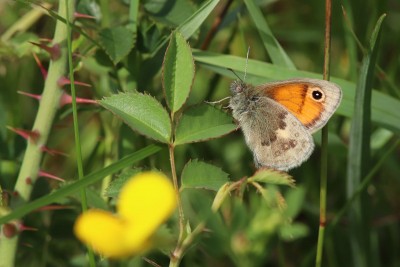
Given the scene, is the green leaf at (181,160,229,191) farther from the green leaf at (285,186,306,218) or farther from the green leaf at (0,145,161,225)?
the green leaf at (285,186,306,218)

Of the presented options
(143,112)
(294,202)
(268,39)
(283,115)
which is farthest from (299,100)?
(143,112)

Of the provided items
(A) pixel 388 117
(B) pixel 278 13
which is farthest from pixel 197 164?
(B) pixel 278 13

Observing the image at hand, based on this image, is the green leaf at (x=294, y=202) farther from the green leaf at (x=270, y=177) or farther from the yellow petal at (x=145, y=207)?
the yellow petal at (x=145, y=207)

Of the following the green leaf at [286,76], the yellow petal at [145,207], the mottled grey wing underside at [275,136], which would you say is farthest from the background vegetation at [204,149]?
the yellow petal at [145,207]

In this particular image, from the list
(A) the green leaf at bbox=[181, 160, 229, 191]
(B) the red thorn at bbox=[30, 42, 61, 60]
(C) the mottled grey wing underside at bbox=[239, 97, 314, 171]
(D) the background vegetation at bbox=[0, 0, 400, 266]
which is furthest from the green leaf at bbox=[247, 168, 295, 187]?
(B) the red thorn at bbox=[30, 42, 61, 60]

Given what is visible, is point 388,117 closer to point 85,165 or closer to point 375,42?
point 375,42

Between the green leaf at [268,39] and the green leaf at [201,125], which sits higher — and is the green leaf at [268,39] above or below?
above

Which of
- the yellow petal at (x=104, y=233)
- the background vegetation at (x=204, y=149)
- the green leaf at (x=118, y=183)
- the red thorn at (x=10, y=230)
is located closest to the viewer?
the yellow petal at (x=104, y=233)
